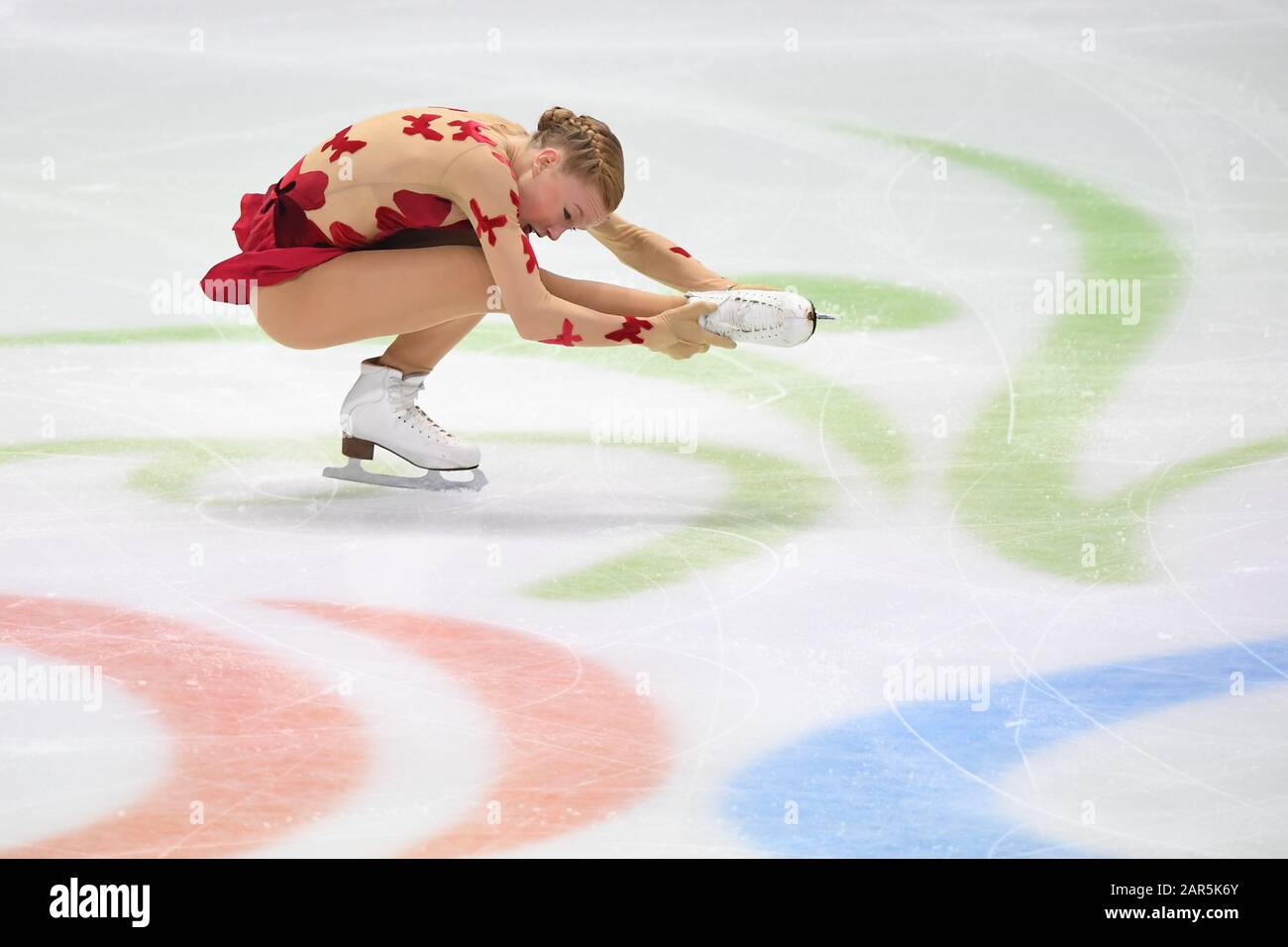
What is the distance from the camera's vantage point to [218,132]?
7.17 meters

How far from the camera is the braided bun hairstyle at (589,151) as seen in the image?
3555 mm

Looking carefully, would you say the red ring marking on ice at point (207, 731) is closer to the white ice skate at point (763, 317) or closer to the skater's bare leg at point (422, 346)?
the skater's bare leg at point (422, 346)

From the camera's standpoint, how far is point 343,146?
373 centimetres

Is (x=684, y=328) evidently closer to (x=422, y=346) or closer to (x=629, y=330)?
(x=629, y=330)

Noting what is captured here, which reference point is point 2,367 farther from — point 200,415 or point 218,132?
point 218,132

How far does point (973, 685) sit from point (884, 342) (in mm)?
2378

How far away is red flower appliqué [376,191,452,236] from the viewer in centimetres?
366

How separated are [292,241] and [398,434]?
0.50 meters

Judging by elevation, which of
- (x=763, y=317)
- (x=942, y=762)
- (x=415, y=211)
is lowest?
(x=942, y=762)

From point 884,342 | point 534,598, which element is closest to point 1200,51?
point 884,342

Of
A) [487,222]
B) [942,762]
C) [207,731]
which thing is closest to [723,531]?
[487,222]

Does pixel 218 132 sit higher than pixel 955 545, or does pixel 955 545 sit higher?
pixel 218 132

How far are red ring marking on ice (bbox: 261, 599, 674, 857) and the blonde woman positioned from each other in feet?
2.56

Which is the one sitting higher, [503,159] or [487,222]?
[503,159]
